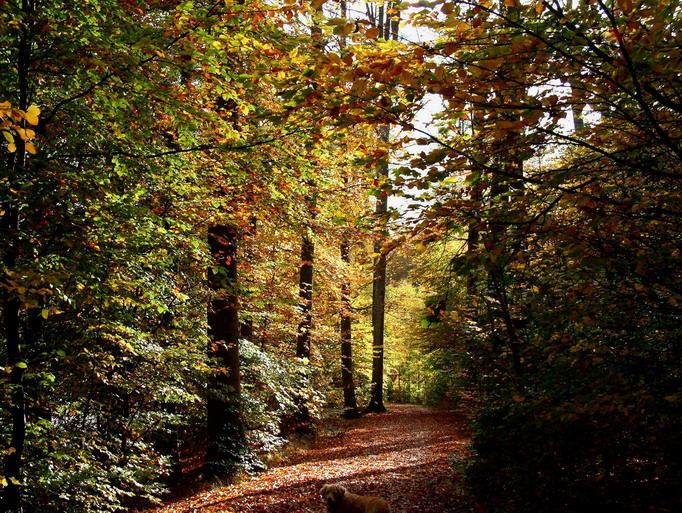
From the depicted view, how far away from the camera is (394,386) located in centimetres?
3622

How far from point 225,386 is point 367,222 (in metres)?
6.75

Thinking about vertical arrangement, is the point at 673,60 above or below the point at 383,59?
below

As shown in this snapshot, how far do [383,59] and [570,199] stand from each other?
1.60 m

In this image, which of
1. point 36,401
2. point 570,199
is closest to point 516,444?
point 570,199

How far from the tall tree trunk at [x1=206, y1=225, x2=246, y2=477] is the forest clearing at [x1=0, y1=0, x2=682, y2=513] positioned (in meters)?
0.07

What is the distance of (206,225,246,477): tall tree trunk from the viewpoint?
877 cm

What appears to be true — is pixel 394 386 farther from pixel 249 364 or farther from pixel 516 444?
pixel 516 444

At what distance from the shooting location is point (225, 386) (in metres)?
8.95

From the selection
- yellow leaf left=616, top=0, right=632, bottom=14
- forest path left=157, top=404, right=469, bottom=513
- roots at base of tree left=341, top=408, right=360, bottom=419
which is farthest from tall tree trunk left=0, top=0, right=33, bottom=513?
roots at base of tree left=341, top=408, right=360, bottom=419

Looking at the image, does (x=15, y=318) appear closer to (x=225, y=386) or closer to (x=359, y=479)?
(x=225, y=386)

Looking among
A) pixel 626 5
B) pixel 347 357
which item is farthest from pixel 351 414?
pixel 626 5

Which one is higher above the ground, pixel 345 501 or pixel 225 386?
pixel 225 386

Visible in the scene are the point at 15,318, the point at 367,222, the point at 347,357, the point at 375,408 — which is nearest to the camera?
the point at 367,222

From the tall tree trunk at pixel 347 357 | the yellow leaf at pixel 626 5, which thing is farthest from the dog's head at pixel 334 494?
the tall tree trunk at pixel 347 357
